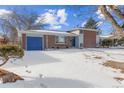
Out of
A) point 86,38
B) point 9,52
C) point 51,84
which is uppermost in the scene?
point 86,38

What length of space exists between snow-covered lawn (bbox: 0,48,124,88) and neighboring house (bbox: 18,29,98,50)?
0.20 m

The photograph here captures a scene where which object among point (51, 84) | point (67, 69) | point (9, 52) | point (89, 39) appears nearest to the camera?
point (9, 52)

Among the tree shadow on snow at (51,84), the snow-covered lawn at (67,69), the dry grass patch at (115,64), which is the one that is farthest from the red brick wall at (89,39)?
the tree shadow on snow at (51,84)

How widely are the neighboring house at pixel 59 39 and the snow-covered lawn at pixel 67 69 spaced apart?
0.20 metres

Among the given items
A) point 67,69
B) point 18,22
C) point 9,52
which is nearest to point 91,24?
point 67,69

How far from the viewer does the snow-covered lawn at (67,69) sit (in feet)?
11.8

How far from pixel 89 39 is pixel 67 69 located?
115cm

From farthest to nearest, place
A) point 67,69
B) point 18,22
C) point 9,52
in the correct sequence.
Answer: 1. point 18,22
2. point 67,69
3. point 9,52

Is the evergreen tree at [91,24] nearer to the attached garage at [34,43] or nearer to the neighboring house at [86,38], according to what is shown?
the neighboring house at [86,38]

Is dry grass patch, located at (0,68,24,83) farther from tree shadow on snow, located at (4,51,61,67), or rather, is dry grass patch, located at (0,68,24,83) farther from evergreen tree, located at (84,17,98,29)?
evergreen tree, located at (84,17,98,29)

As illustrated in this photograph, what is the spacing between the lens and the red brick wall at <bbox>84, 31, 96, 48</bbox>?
4.51 metres

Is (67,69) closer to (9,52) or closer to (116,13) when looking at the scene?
(9,52)

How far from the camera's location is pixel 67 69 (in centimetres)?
393
